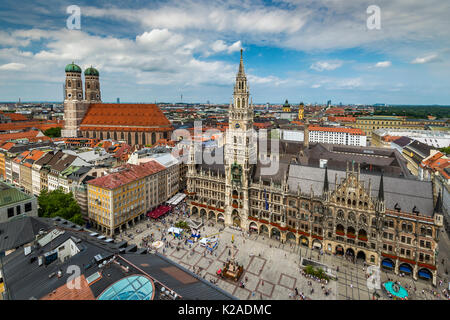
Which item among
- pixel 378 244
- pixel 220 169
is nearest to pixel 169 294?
pixel 378 244

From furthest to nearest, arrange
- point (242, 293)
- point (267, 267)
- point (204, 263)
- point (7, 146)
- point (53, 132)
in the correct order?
point (53, 132) < point (7, 146) < point (204, 263) < point (267, 267) < point (242, 293)

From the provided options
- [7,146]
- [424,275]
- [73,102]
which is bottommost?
[424,275]

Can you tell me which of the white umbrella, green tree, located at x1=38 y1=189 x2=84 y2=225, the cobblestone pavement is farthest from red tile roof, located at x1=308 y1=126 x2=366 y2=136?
green tree, located at x1=38 y1=189 x2=84 y2=225

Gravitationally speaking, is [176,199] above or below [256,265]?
above

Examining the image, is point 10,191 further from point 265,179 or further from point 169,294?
point 265,179

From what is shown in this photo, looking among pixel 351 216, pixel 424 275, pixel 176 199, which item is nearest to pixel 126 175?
pixel 176 199

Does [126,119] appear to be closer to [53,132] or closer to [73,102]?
[73,102]

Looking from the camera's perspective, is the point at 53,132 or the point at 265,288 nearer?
the point at 265,288
